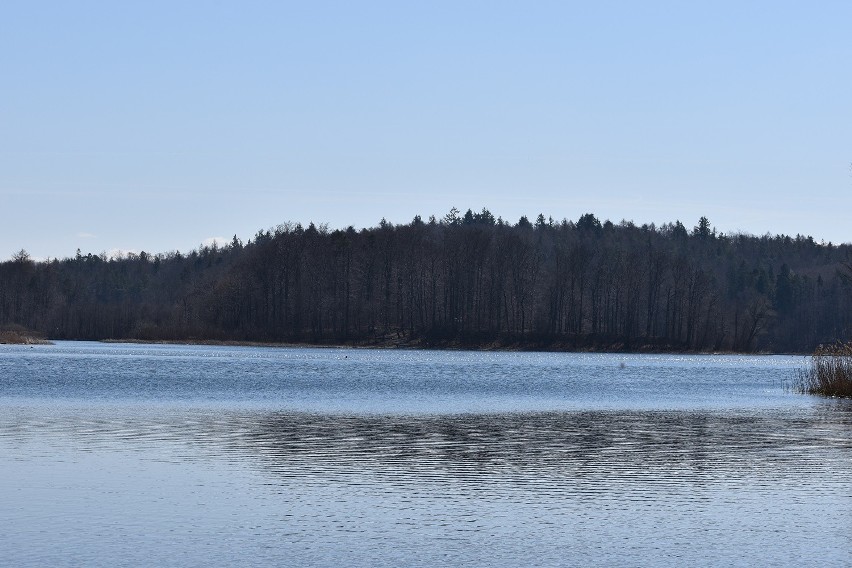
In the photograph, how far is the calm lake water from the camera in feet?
46.2

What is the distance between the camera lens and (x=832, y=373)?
45.4 meters

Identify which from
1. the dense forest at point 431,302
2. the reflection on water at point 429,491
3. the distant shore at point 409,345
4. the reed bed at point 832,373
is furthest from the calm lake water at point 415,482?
the dense forest at point 431,302

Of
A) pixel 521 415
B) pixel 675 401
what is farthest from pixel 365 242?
pixel 521 415

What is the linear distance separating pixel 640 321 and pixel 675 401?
10537 cm

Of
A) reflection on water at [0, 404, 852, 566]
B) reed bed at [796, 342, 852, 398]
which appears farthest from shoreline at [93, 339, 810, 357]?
reflection on water at [0, 404, 852, 566]

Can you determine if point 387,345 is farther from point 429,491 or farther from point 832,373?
point 429,491

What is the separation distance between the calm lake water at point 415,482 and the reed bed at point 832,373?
21.6 ft

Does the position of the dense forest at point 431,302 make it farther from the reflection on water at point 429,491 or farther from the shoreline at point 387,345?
the reflection on water at point 429,491

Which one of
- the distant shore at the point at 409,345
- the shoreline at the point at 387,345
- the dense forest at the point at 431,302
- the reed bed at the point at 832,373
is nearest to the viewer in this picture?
the reed bed at the point at 832,373

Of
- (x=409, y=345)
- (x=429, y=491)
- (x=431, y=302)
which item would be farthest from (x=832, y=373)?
(x=431, y=302)

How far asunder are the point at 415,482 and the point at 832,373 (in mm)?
30673

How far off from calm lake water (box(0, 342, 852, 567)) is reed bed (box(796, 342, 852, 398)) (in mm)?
6585

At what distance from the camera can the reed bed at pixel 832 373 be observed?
147ft

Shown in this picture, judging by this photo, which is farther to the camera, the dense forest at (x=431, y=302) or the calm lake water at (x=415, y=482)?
the dense forest at (x=431, y=302)
